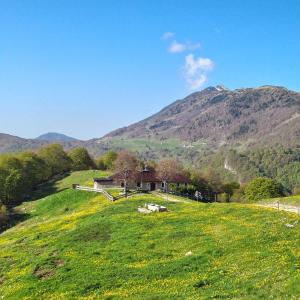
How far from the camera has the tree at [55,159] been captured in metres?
185

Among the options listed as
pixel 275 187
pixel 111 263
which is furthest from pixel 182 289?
pixel 275 187

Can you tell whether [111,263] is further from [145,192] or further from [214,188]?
[214,188]

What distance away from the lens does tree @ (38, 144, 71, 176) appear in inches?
7298

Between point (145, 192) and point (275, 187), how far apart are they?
172ft

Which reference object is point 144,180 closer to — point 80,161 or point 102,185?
point 102,185

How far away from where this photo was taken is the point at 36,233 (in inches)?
2687

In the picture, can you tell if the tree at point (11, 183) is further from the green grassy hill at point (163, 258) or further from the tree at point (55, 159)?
the green grassy hill at point (163, 258)

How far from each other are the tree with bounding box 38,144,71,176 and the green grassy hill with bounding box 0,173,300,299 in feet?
392

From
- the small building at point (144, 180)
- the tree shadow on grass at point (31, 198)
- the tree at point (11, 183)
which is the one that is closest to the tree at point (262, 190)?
the small building at point (144, 180)

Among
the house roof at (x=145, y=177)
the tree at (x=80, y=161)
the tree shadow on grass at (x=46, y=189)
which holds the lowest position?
the tree shadow on grass at (x=46, y=189)

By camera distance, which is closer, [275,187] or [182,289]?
[182,289]

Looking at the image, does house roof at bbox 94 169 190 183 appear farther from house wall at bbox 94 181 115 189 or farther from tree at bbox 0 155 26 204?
tree at bbox 0 155 26 204

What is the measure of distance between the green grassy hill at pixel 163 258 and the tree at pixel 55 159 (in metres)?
120

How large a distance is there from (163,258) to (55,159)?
497 ft
